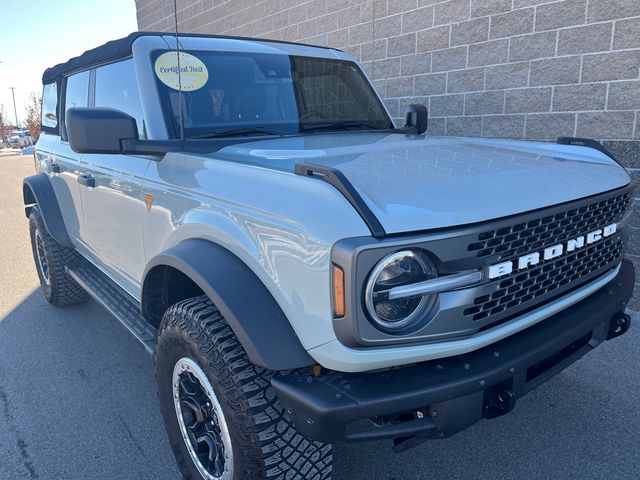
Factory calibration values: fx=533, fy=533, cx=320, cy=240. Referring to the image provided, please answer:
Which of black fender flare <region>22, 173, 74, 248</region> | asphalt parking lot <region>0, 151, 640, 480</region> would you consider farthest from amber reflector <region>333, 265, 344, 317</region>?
black fender flare <region>22, 173, 74, 248</region>

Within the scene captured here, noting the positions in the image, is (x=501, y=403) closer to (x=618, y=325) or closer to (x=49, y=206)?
(x=618, y=325)

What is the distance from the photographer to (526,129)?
489 cm

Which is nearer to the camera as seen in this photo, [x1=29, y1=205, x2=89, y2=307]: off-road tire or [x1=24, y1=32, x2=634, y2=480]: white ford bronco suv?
[x1=24, y1=32, x2=634, y2=480]: white ford bronco suv

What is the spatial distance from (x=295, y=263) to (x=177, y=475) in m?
1.42

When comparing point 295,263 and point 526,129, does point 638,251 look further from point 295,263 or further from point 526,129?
point 295,263

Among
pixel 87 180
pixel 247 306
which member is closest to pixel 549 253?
pixel 247 306

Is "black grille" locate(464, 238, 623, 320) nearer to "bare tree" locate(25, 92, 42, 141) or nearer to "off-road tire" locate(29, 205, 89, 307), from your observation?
"off-road tire" locate(29, 205, 89, 307)

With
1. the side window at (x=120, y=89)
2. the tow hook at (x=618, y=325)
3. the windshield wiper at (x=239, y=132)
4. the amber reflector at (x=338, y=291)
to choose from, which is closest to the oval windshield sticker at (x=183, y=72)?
the side window at (x=120, y=89)

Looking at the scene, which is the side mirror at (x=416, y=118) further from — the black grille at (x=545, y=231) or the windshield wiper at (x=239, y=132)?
the black grille at (x=545, y=231)

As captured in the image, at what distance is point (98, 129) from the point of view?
240 cm

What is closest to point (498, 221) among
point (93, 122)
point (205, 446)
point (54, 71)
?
point (205, 446)

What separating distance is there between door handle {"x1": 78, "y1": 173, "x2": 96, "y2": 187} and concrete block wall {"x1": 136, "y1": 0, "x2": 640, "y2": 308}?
3630 mm

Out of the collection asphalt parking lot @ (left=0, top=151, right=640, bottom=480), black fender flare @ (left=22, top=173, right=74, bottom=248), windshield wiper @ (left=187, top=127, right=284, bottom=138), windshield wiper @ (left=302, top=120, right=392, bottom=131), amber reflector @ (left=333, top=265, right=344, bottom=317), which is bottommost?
asphalt parking lot @ (left=0, top=151, right=640, bottom=480)

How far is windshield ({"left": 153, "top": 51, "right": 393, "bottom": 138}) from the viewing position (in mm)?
2807
